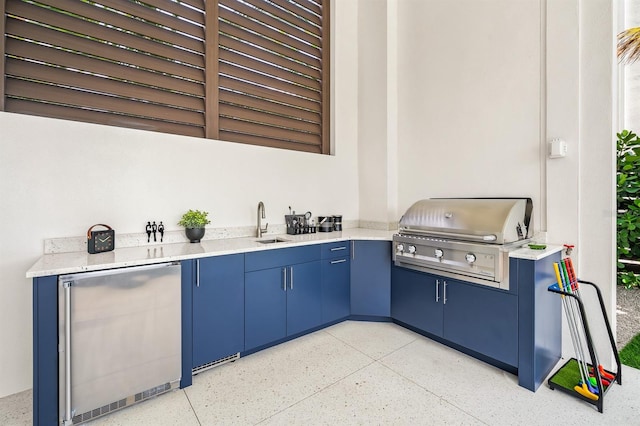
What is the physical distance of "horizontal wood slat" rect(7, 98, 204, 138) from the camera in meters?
2.16

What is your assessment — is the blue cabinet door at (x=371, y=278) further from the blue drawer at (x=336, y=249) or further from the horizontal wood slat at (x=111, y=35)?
the horizontal wood slat at (x=111, y=35)

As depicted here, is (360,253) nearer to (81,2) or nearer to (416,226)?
(416,226)

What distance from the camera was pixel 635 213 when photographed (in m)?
3.12

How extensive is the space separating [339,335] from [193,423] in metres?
1.48

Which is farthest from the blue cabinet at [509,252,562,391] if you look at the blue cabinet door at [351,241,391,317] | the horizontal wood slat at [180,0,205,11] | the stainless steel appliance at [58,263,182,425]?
the horizontal wood slat at [180,0,205,11]

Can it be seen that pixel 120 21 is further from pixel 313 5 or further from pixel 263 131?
pixel 313 5

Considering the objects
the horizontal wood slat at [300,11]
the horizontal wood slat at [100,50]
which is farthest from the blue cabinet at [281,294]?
the horizontal wood slat at [300,11]

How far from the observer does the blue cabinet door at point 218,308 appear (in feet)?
6.98

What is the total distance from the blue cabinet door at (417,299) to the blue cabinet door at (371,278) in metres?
0.08

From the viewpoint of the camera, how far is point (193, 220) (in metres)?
2.57

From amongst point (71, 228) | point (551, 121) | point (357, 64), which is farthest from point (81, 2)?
point (551, 121)

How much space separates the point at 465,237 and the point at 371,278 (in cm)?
107

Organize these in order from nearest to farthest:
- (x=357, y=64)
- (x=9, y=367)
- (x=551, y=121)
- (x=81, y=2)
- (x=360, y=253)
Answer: (x=9, y=367)
(x=81, y=2)
(x=551, y=121)
(x=360, y=253)
(x=357, y=64)

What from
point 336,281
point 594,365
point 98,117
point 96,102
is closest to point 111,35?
point 96,102
